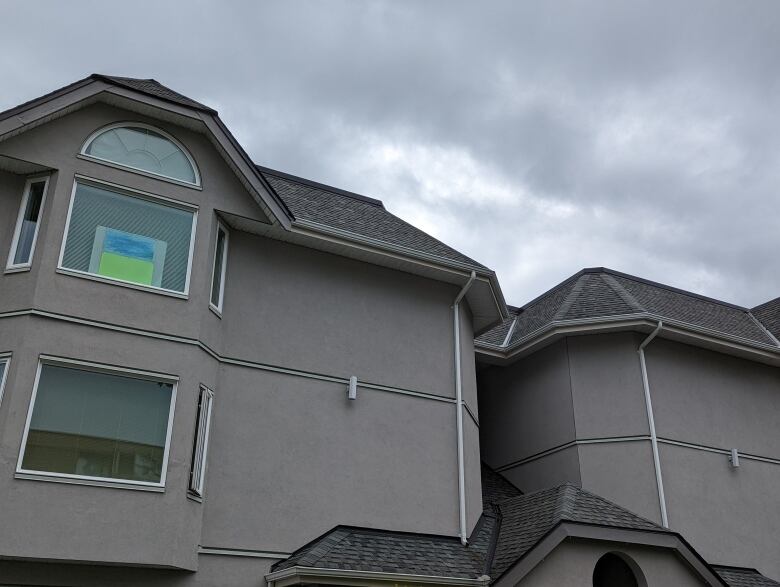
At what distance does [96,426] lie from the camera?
10.8m

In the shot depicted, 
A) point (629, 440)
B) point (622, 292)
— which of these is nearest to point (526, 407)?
point (629, 440)

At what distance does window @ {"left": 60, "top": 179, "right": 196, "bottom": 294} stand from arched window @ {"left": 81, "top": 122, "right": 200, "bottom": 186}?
0.52m

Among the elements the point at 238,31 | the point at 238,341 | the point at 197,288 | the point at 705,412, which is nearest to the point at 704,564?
the point at 705,412

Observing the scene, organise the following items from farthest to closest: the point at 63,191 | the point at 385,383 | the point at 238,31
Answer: the point at 238,31 → the point at 385,383 → the point at 63,191

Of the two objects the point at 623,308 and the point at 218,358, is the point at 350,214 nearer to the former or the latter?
the point at 218,358

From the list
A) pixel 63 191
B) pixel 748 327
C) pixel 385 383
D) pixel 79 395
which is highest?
pixel 748 327

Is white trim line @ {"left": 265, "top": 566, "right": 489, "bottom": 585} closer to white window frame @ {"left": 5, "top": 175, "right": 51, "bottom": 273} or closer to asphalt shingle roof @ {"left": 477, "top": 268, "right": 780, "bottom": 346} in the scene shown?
white window frame @ {"left": 5, "top": 175, "right": 51, "bottom": 273}

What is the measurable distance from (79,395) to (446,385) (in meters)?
6.64

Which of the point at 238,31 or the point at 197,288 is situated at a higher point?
the point at 238,31

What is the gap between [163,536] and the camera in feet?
35.0

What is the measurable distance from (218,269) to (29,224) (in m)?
2.96

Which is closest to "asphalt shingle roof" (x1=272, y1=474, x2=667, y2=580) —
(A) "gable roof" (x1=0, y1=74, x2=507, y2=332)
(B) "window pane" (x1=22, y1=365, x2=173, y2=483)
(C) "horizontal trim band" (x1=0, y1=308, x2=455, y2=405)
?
(C) "horizontal trim band" (x1=0, y1=308, x2=455, y2=405)

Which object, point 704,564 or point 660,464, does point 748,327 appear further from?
point 704,564

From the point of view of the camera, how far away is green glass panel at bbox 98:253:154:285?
11805 mm
